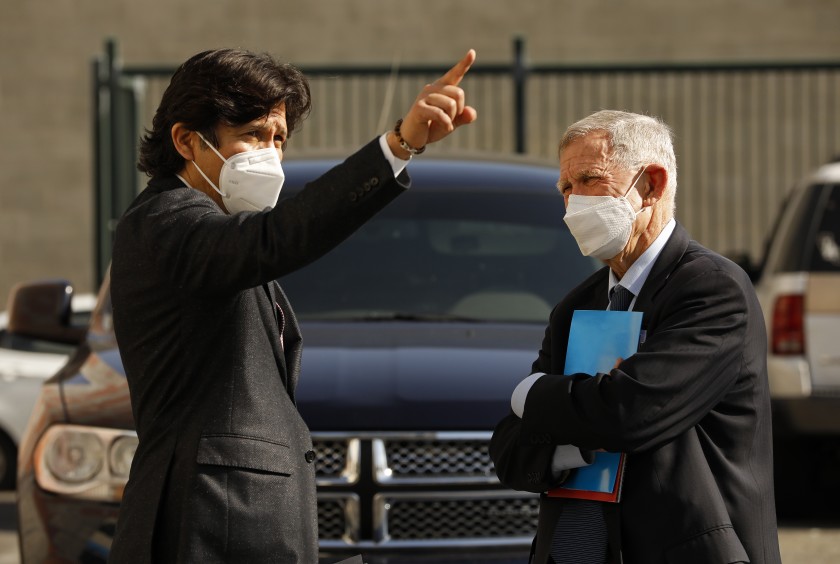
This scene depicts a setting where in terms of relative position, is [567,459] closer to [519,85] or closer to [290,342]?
[290,342]

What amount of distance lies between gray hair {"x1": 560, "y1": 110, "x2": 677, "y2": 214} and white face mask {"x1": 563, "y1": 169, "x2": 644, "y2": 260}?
→ 1.9 inches

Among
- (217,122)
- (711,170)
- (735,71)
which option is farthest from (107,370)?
(711,170)

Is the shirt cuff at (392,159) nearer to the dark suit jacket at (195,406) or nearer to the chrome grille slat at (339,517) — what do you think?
the dark suit jacket at (195,406)

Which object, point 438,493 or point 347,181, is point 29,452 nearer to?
point 438,493

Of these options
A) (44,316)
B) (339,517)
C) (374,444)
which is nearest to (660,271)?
(374,444)

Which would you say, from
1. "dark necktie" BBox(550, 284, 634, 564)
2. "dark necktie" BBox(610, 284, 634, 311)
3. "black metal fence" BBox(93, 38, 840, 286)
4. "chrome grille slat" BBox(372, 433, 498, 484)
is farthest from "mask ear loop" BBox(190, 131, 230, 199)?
"black metal fence" BBox(93, 38, 840, 286)

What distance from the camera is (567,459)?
2873 millimetres

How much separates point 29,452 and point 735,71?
270 inches

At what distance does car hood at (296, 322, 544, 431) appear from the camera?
13.9 ft

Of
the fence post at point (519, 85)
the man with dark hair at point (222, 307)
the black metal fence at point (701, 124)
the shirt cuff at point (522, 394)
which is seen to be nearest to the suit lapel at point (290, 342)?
the man with dark hair at point (222, 307)

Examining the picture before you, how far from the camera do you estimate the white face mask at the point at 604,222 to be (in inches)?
117

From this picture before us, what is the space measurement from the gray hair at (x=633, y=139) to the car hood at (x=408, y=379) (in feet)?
4.45

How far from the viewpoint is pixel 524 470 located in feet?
9.70

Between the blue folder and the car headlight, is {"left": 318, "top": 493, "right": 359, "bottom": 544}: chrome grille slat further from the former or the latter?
the blue folder
